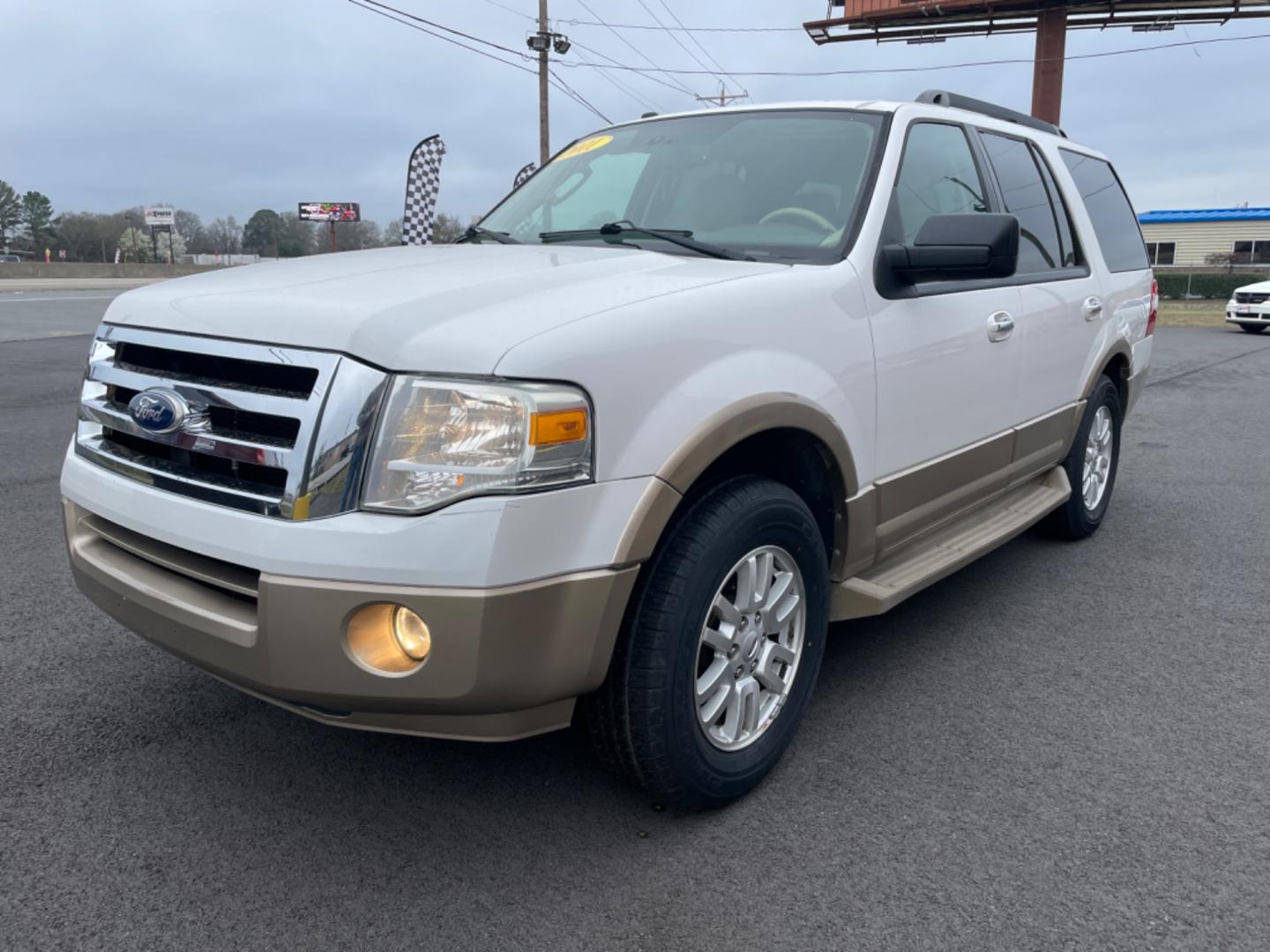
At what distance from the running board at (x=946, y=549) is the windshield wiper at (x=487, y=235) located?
1.66 m

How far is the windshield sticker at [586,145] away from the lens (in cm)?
391

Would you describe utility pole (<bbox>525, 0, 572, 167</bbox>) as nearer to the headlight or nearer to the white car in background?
the white car in background

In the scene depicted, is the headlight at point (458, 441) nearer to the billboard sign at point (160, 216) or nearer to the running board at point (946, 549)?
the running board at point (946, 549)

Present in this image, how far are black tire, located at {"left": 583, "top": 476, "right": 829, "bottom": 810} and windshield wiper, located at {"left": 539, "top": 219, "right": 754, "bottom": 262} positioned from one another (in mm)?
742

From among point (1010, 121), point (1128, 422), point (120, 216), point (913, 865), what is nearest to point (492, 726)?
point (913, 865)

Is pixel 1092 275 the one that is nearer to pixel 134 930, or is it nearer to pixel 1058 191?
pixel 1058 191

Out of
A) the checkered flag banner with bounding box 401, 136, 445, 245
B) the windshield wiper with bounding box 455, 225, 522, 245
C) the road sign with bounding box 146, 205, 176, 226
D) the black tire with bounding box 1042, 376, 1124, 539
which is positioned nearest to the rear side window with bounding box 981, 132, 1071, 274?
the black tire with bounding box 1042, 376, 1124, 539

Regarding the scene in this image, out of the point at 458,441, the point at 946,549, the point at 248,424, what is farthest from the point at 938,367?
the point at 248,424

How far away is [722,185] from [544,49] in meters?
27.1

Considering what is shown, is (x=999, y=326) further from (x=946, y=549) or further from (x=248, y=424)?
(x=248, y=424)

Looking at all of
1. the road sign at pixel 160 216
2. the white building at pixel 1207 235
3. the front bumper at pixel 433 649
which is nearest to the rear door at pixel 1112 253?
the front bumper at pixel 433 649

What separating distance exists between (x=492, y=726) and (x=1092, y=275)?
364cm

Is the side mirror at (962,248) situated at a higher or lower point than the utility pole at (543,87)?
lower

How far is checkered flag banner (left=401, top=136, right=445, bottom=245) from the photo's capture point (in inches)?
728
